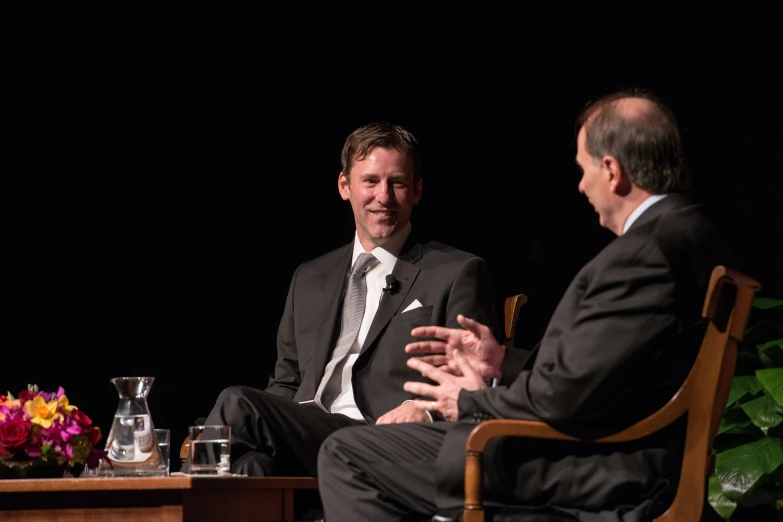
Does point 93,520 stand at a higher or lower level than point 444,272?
lower

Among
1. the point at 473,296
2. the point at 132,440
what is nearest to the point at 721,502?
the point at 473,296

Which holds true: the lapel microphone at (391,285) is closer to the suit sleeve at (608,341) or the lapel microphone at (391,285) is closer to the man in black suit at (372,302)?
the man in black suit at (372,302)

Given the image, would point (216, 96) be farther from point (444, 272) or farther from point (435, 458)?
point (435, 458)

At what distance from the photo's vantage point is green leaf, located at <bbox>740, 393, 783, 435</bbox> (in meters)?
3.61

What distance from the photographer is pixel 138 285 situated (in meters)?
4.37

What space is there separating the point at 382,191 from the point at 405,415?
0.79 metres

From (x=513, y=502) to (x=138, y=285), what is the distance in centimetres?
270

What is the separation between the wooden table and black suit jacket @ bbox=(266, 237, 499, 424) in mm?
838

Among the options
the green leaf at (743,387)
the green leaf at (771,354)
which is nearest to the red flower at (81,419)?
the green leaf at (743,387)

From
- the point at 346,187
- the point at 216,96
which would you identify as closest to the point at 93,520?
the point at 346,187

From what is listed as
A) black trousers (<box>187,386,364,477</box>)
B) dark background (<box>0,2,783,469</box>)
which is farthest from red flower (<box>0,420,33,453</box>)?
dark background (<box>0,2,783,469</box>)

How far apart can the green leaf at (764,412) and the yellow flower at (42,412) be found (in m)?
2.35

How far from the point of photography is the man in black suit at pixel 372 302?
3.02 meters

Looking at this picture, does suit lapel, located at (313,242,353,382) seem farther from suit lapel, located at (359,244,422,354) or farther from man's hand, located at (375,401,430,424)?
man's hand, located at (375,401,430,424)
